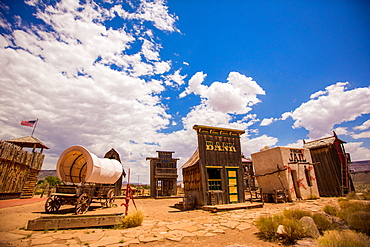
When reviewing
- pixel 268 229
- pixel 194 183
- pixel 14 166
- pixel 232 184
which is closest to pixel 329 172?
pixel 232 184

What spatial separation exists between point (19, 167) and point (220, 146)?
19.9 metres

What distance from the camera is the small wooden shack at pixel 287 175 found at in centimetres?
1421

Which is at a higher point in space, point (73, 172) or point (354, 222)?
point (73, 172)

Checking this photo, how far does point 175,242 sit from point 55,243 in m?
3.06

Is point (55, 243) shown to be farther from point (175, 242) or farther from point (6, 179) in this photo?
point (6, 179)

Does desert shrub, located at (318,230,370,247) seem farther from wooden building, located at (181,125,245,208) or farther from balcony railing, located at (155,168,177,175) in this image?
balcony railing, located at (155,168,177,175)

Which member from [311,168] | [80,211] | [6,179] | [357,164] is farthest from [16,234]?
[357,164]

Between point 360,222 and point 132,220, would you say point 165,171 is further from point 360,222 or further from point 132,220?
point 360,222

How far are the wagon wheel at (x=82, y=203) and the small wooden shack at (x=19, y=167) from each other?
11.5m

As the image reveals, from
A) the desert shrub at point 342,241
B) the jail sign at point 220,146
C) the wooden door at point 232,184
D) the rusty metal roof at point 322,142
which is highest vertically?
the rusty metal roof at point 322,142

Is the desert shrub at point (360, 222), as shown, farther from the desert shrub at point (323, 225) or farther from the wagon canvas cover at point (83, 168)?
the wagon canvas cover at point (83, 168)

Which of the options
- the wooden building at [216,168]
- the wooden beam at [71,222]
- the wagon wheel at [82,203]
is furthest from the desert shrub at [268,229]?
the wagon wheel at [82,203]

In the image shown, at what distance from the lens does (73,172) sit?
38.4 ft

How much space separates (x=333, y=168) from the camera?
17.4 meters
